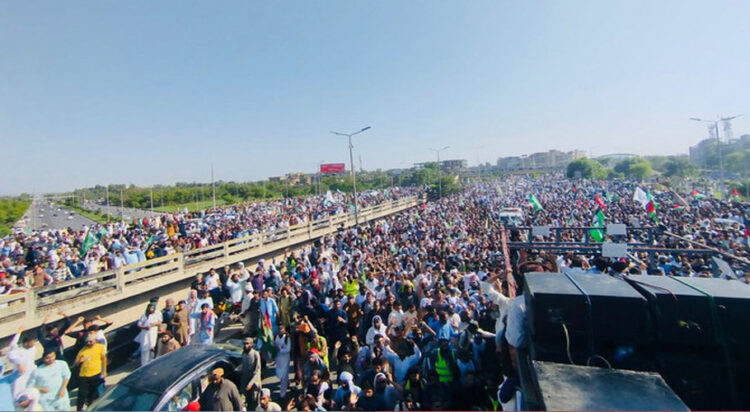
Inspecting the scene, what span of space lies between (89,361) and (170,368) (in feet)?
6.76

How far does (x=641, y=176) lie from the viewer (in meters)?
89.2

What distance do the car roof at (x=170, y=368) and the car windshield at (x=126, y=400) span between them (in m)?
0.07

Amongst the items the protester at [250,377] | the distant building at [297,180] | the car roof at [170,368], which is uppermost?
the distant building at [297,180]

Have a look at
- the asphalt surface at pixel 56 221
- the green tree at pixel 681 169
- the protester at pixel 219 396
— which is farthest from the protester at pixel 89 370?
the green tree at pixel 681 169

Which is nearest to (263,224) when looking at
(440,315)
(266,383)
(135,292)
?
(135,292)

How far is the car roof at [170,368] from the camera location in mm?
4602

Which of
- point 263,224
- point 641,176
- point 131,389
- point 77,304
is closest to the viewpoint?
point 131,389

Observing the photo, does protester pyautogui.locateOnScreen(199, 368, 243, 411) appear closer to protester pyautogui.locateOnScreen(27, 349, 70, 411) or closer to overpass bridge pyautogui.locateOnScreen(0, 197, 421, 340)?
protester pyautogui.locateOnScreen(27, 349, 70, 411)

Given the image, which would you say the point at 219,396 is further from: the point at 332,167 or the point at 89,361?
the point at 332,167

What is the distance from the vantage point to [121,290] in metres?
10.8

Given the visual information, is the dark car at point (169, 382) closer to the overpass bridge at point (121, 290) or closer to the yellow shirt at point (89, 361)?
the yellow shirt at point (89, 361)

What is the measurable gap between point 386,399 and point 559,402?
2844 millimetres

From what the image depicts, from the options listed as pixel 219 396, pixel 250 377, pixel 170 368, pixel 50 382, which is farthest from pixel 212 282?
pixel 219 396

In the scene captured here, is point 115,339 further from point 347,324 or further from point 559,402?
point 559,402
